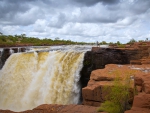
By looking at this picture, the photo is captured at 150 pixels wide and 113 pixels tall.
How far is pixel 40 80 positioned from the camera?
1762cm

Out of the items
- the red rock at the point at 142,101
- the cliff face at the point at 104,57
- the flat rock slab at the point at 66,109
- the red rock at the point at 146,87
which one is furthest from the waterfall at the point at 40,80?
the red rock at the point at 142,101

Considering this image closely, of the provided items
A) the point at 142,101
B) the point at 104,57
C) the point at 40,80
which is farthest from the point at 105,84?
the point at 40,80

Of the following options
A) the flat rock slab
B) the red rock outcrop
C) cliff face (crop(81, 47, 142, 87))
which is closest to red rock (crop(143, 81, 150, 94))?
the red rock outcrop

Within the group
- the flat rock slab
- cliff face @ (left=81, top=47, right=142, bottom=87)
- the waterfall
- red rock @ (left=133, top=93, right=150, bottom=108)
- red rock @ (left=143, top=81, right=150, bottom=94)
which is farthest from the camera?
cliff face @ (left=81, top=47, right=142, bottom=87)

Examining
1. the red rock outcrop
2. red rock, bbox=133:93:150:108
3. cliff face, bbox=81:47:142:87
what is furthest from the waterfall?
red rock, bbox=133:93:150:108

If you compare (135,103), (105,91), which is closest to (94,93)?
(105,91)

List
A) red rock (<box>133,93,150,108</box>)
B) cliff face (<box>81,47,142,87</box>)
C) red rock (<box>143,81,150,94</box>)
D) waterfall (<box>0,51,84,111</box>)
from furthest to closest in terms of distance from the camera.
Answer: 1. cliff face (<box>81,47,142,87</box>)
2. waterfall (<box>0,51,84,111</box>)
3. red rock (<box>143,81,150,94</box>)
4. red rock (<box>133,93,150,108</box>)

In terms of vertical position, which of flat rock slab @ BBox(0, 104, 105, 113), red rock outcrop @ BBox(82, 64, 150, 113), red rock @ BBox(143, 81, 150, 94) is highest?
red rock @ BBox(143, 81, 150, 94)

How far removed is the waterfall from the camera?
16.0 meters

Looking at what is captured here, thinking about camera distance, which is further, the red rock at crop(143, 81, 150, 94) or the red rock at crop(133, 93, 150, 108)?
the red rock at crop(143, 81, 150, 94)

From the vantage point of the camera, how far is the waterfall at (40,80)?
52.6ft

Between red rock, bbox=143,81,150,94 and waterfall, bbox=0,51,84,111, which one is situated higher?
red rock, bbox=143,81,150,94

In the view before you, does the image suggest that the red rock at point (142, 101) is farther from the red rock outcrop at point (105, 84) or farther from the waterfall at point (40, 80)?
the waterfall at point (40, 80)

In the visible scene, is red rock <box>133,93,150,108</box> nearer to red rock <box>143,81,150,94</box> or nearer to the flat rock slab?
red rock <box>143,81,150,94</box>
